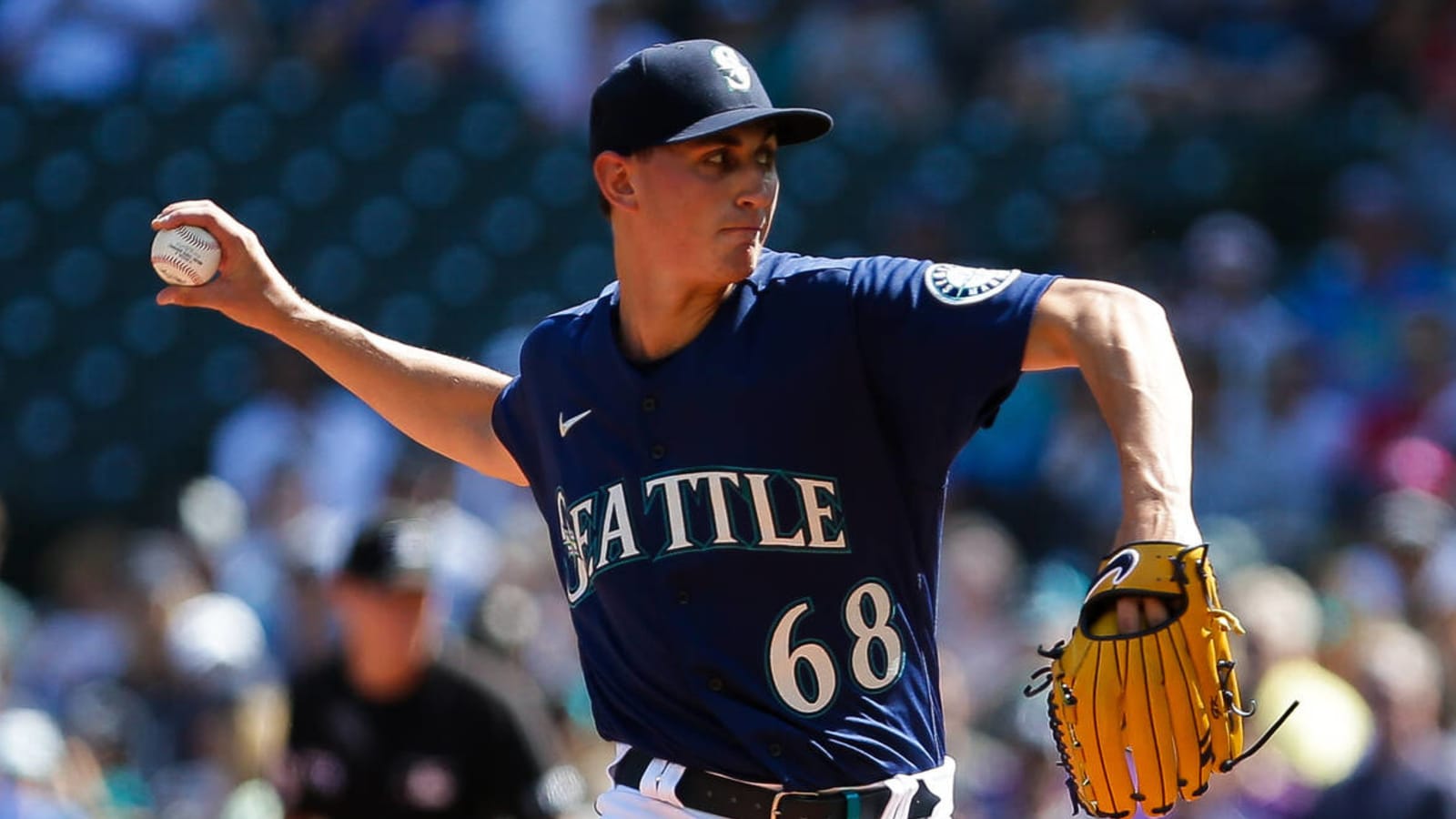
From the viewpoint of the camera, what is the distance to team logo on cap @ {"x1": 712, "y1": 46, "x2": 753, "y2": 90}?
3.16 m

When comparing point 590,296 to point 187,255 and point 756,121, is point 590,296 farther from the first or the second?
point 756,121

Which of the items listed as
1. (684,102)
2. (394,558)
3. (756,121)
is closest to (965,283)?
(756,121)

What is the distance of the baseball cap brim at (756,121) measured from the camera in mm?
Answer: 3076

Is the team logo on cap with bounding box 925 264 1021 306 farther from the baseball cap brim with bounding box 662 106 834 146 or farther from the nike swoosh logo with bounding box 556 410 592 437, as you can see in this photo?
the nike swoosh logo with bounding box 556 410 592 437

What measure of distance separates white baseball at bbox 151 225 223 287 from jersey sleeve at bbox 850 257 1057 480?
125 cm

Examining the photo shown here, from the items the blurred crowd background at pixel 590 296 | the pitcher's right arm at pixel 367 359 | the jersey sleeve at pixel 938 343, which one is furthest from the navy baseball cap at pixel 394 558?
the jersey sleeve at pixel 938 343

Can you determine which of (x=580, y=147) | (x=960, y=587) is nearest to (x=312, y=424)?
(x=580, y=147)

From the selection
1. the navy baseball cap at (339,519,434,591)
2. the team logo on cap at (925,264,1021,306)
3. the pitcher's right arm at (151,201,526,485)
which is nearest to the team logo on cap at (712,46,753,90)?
the team logo on cap at (925,264,1021,306)

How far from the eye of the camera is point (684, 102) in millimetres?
3139

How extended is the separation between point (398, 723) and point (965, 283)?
8.25ft

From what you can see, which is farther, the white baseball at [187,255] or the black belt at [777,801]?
the white baseball at [187,255]

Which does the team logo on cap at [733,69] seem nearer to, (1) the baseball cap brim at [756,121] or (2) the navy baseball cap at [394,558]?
(1) the baseball cap brim at [756,121]

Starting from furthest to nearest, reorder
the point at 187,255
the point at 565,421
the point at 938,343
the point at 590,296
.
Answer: the point at 590,296
the point at 187,255
the point at 565,421
the point at 938,343

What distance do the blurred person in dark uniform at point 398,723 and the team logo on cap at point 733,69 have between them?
2144 millimetres
